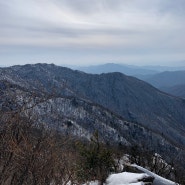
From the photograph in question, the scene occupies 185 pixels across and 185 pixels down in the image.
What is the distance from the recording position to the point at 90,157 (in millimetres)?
14461

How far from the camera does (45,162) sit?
5.75 m

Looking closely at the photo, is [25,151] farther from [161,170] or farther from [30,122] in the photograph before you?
[161,170]

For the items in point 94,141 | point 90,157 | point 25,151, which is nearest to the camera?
point 25,151

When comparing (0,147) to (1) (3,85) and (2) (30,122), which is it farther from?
(1) (3,85)

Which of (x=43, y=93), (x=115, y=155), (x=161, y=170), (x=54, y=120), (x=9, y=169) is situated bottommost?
(x=161, y=170)

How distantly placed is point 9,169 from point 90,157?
8747 millimetres

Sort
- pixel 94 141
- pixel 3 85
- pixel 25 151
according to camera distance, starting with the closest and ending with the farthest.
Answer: pixel 25 151 → pixel 3 85 → pixel 94 141

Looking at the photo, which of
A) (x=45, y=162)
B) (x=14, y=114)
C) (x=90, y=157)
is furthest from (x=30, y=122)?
(x=90, y=157)

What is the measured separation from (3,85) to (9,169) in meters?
1.46

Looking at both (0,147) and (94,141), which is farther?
(94,141)

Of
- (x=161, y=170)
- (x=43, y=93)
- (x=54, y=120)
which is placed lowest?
(x=161, y=170)

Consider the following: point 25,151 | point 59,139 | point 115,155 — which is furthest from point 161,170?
point 25,151

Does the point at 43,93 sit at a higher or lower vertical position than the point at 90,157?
higher

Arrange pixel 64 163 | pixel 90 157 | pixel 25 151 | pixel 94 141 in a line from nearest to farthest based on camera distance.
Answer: pixel 25 151 < pixel 64 163 < pixel 90 157 < pixel 94 141
